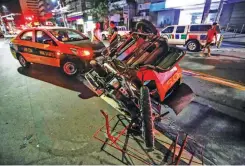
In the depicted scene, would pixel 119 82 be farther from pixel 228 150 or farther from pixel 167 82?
pixel 228 150

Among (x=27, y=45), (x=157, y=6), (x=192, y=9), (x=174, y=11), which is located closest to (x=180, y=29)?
(x=192, y=9)

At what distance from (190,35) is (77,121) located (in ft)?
33.4

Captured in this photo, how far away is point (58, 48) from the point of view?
17.6 ft

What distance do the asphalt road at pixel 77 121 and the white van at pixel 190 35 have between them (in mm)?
5379

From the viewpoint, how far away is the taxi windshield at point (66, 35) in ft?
18.6

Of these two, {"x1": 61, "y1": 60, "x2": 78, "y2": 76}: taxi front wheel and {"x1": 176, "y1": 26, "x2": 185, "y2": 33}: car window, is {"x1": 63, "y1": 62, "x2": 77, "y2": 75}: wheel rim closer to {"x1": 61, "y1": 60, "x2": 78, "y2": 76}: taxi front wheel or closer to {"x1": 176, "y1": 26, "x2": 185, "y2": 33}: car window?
{"x1": 61, "y1": 60, "x2": 78, "y2": 76}: taxi front wheel

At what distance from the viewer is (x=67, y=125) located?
10.5 ft

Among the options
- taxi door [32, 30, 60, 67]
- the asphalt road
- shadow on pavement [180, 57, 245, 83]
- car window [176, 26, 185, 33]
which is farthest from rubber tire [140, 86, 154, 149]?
car window [176, 26, 185, 33]

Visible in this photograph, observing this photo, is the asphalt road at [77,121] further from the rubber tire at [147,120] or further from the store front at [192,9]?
the store front at [192,9]

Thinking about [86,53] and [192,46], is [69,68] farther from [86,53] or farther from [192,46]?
[192,46]

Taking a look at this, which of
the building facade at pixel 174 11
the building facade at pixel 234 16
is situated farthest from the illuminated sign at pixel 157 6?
the building facade at pixel 234 16

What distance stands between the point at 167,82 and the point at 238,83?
371cm

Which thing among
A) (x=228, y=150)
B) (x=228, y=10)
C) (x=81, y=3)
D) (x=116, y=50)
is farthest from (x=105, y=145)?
(x=81, y=3)

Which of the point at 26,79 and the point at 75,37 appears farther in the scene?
the point at 75,37
